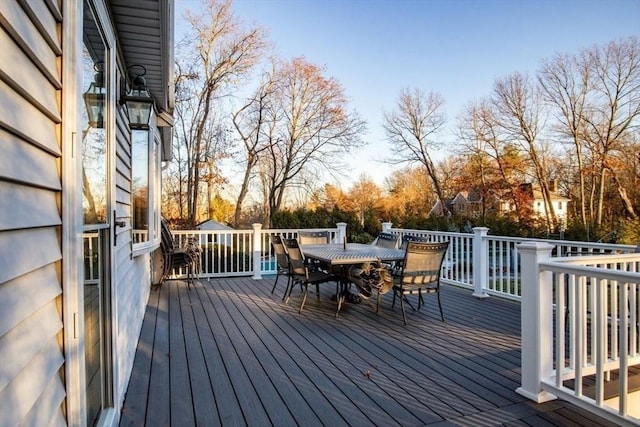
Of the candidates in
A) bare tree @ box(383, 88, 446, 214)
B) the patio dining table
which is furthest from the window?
bare tree @ box(383, 88, 446, 214)

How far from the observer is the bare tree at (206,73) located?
44.4 feet

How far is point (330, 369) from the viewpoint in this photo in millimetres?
3086

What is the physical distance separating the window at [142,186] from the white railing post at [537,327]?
3366 millimetres

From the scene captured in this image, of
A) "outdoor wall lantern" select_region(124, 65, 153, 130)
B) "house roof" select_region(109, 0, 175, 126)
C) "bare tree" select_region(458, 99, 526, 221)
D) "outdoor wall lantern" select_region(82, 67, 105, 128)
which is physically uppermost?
"bare tree" select_region(458, 99, 526, 221)

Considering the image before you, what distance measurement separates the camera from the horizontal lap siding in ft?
2.93

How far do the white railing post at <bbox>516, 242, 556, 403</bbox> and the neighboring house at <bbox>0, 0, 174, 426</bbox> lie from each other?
2.65m

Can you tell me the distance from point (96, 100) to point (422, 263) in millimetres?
3624

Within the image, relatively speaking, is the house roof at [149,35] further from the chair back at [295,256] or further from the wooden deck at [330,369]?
the wooden deck at [330,369]

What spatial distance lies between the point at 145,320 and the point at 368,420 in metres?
3.30

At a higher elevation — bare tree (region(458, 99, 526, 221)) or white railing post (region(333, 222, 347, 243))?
bare tree (region(458, 99, 526, 221))

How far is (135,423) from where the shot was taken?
7.55 feet

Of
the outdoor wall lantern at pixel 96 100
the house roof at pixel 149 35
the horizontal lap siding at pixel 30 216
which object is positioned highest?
the house roof at pixel 149 35

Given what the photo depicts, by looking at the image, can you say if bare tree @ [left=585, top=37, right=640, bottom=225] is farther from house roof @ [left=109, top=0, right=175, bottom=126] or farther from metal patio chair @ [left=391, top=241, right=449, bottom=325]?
house roof @ [left=109, top=0, right=175, bottom=126]

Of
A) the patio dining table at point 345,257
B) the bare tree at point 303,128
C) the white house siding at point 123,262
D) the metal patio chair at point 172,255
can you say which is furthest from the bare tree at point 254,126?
the white house siding at point 123,262
